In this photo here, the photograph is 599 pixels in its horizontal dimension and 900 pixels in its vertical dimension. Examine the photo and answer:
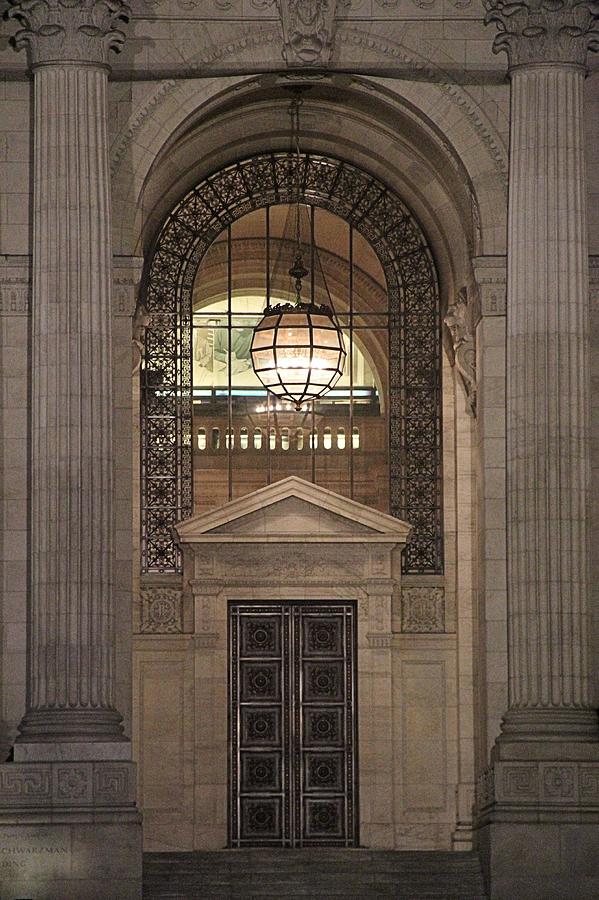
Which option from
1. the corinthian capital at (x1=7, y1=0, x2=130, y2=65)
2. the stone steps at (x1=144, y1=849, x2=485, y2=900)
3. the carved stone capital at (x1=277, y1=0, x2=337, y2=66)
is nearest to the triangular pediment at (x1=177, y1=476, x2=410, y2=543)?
the stone steps at (x1=144, y1=849, x2=485, y2=900)

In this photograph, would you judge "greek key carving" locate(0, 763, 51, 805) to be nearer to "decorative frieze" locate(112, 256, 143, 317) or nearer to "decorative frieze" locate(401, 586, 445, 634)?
"decorative frieze" locate(112, 256, 143, 317)

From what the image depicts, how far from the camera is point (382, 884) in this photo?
101ft

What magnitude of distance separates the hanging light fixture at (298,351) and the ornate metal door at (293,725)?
3172 mm

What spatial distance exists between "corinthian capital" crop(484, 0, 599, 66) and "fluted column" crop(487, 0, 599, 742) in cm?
1

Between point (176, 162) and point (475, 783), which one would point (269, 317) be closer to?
point (176, 162)

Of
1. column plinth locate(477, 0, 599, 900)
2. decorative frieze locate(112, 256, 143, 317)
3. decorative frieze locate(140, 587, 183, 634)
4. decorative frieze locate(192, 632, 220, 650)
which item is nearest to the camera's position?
column plinth locate(477, 0, 599, 900)

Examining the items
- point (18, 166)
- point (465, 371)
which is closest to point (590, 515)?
point (465, 371)

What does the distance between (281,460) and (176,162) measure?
440cm

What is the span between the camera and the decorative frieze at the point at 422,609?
110 feet

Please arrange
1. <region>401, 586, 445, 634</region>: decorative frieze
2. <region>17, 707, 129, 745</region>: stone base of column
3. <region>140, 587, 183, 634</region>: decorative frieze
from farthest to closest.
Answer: <region>401, 586, 445, 634</region>: decorative frieze → <region>140, 587, 183, 634</region>: decorative frieze → <region>17, 707, 129, 745</region>: stone base of column

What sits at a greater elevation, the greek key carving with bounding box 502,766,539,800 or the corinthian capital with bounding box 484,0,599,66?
the corinthian capital with bounding box 484,0,599,66

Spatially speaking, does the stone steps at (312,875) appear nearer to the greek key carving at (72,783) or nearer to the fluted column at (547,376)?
the greek key carving at (72,783)

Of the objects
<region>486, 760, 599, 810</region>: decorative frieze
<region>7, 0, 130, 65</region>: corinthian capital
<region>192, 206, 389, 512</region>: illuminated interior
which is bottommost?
<region>486, 760, 599, 810</region>: decorative frieze

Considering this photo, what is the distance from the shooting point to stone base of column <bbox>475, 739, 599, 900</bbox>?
29016mm
